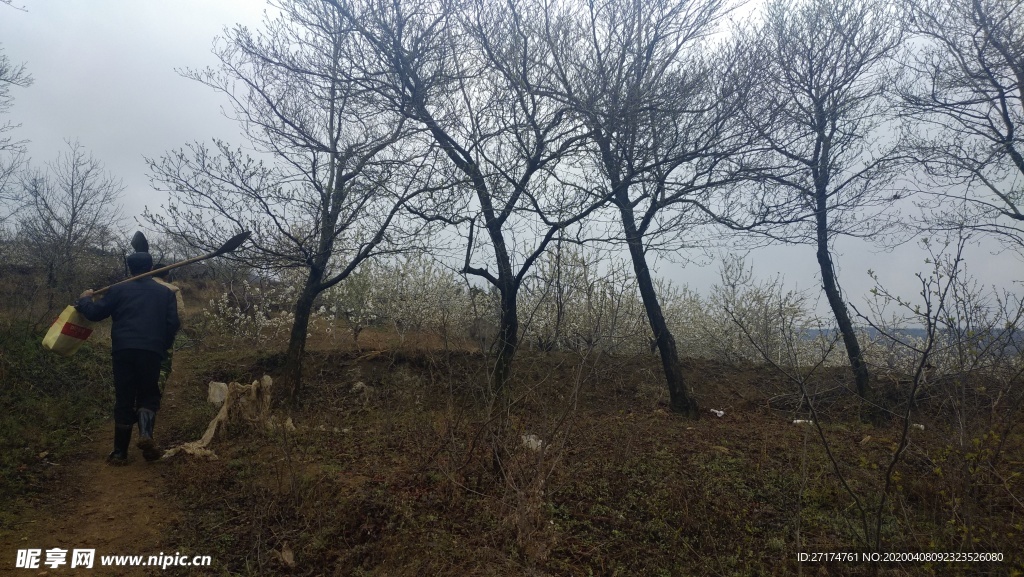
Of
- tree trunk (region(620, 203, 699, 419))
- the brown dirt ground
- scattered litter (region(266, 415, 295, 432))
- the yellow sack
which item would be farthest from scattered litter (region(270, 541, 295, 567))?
tree trunk (region(620, 203, 699, 419))

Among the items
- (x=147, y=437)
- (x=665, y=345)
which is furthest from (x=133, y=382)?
(x=665, y=345)

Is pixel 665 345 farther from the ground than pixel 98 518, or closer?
farther from the ground

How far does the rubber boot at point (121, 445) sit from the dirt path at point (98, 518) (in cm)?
6

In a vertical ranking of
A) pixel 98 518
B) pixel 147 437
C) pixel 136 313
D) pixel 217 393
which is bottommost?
pixel 98 518

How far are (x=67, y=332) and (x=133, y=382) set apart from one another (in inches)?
29.8

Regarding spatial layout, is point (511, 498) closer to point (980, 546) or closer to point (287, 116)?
point (980, 546)

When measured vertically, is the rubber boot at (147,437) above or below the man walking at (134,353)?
below

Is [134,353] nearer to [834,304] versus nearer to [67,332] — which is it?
[67,332]

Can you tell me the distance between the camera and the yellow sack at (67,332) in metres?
4.84

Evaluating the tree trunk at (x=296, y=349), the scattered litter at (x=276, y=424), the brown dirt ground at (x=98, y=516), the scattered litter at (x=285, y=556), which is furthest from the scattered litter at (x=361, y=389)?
the scattered litter at (x=285, y=556)

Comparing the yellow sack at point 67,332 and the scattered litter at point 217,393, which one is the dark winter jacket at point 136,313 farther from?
the scattered litter at point 217,393

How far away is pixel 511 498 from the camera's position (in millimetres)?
3664

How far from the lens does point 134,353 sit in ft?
15.6

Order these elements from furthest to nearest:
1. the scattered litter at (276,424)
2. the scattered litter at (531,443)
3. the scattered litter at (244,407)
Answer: the scattered litter at (244,407), the scattered litter at (276,424), the scattered litter at (531,443)
